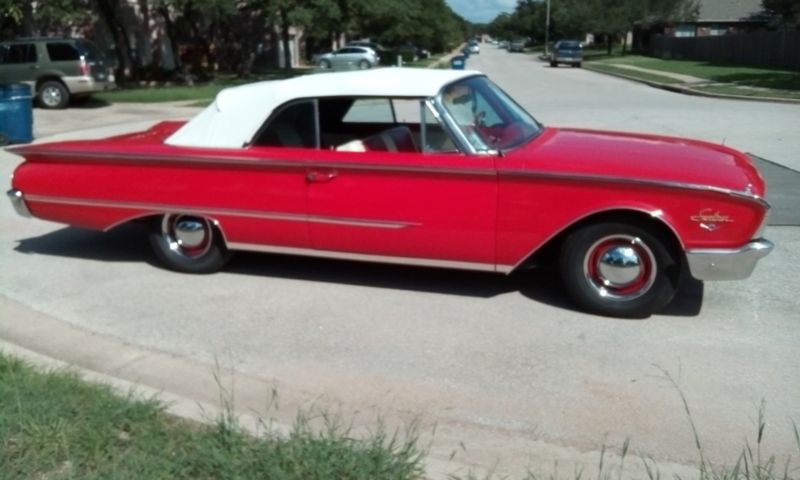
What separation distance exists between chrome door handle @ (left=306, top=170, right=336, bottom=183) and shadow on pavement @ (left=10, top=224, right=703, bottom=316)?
928mm

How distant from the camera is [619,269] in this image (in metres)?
5.91

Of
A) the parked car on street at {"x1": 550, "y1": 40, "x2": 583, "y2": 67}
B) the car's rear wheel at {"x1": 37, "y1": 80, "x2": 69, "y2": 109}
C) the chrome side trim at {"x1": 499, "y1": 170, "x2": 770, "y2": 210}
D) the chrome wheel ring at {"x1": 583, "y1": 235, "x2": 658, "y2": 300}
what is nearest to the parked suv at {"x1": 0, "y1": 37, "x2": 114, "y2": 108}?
the car's rear wheel at {"x1": 37, "y1": 80, "x2": 69, "y2": 109}

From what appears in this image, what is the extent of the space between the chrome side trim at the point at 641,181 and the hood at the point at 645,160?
0.9 inches

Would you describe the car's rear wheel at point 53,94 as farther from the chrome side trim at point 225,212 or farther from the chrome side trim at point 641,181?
the chrome side trim at point 641,181

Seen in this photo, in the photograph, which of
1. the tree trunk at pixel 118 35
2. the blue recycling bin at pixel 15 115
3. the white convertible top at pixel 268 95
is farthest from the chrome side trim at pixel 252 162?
the tree trunk at pixel 118 35

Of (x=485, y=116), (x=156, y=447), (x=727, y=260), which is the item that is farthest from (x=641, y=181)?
(x=156, y=447)

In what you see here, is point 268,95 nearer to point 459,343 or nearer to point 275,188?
point 275,188

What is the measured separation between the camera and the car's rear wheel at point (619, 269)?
582 centimetres

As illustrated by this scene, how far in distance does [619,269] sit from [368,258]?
1751 millimetres

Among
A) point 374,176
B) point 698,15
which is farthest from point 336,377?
point 698,15

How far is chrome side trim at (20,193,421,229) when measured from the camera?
629 centimetres

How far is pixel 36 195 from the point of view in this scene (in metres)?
7.20

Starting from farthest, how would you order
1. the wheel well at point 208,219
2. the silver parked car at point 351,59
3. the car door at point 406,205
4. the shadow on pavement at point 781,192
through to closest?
the silver parked car at point 351,59
the shadow on pavement at point 781,192
the wheel well at point 208,219
the car door at point 406,205

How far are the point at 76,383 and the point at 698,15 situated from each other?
71594 millimetres
